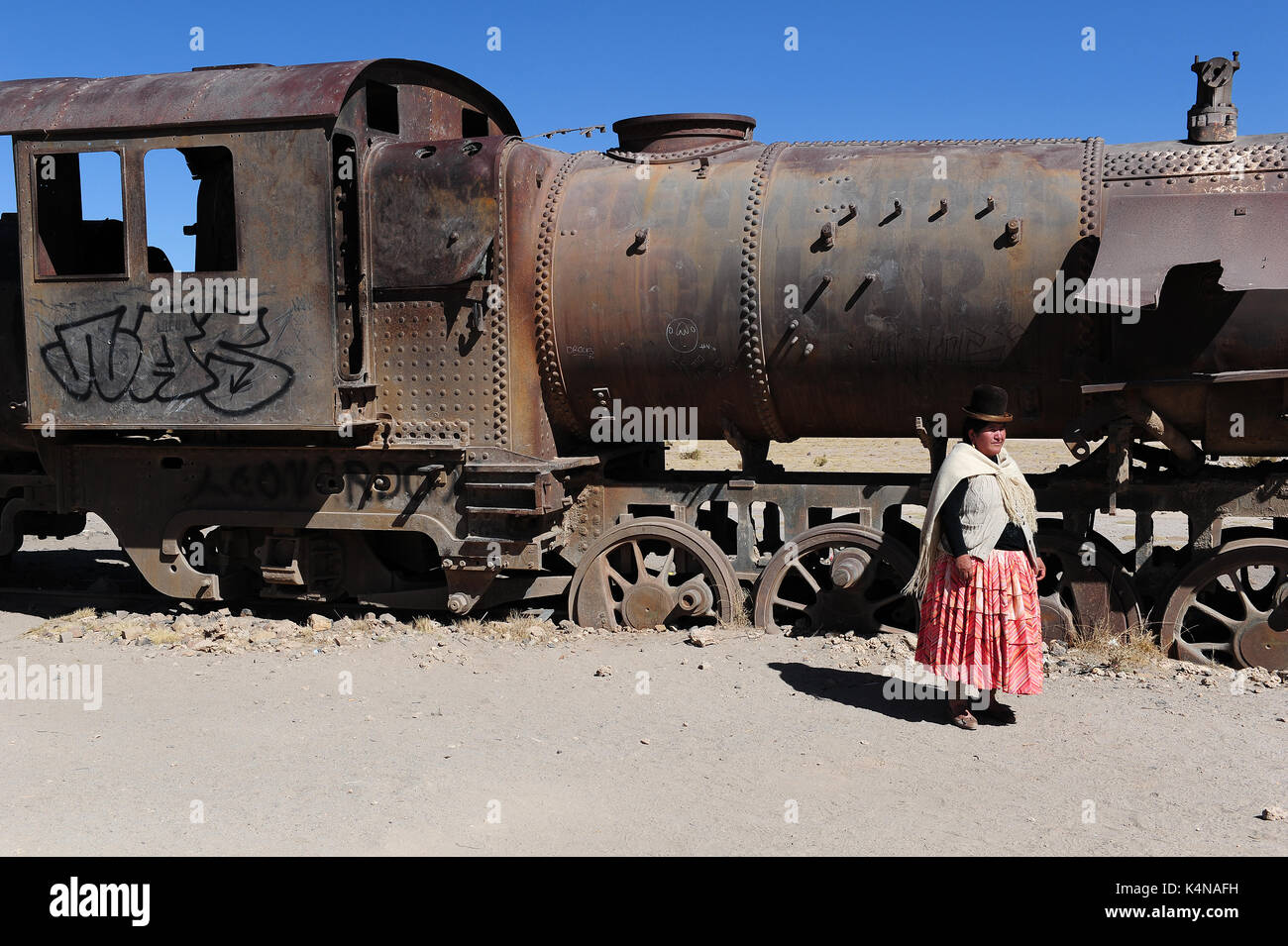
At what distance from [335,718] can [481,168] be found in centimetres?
342

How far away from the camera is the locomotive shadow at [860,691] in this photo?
20.7 feet

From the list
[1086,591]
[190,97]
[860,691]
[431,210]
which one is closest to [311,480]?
[431,210]

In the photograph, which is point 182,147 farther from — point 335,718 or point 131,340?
point 335,718

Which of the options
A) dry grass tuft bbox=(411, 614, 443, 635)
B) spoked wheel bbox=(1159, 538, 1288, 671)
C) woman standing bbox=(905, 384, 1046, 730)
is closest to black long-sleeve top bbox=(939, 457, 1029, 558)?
woman standing bbox=(905, 384, 1046, 730)

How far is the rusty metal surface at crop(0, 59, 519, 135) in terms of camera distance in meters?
7.55

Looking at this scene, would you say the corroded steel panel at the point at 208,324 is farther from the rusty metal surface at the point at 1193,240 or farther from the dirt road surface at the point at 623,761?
the rusty metal surface at the point at 1193,240

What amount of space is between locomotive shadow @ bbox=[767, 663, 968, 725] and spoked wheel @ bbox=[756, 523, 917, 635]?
2.30ft

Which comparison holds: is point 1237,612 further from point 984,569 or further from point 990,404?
point 990,404

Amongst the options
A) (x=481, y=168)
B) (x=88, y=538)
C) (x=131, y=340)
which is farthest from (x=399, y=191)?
(x=88, y=538)

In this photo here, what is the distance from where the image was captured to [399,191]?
25.2 ft

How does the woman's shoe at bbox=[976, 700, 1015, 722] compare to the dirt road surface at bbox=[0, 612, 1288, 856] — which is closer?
the dirt road surface at bbox=[0, 612, 1288, 856]

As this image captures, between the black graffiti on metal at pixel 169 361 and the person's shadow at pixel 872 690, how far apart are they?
3660mm

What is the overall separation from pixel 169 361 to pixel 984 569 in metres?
5.24

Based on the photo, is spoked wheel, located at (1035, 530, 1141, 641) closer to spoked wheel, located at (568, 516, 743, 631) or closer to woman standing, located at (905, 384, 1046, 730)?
woman standing, located at (905, 384, 1046, 730)
